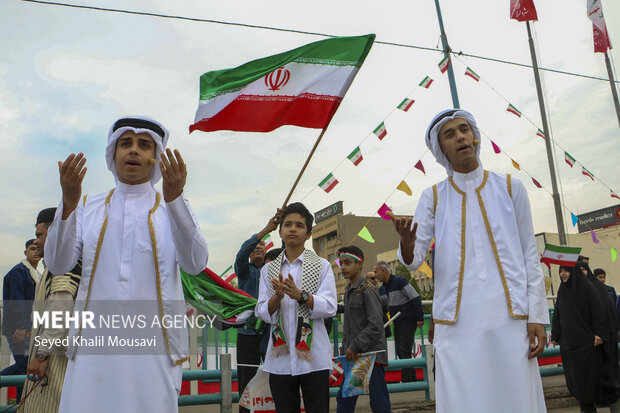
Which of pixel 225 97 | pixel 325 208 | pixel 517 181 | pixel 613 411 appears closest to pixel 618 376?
pixel 613 411

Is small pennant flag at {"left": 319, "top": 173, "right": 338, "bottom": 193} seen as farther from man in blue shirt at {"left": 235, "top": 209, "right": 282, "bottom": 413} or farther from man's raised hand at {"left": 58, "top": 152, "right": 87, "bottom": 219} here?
man's raised hand at {"left": 58, "top": 152, "right": 87, "bottom": 219}

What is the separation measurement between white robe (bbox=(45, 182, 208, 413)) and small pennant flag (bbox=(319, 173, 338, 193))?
6.63m

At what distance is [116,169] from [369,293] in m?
3.16

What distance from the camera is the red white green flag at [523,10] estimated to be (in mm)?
13398

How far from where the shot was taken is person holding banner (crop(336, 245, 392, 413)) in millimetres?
5160

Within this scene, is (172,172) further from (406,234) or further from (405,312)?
(405,312)

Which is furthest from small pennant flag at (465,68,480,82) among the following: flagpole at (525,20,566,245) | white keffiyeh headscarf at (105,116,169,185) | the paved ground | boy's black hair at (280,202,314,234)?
white keffiyeh headscarf at (105,116,169,185)

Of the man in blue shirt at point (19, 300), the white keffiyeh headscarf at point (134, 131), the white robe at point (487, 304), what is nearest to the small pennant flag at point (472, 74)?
the white robe at point (487, 304)

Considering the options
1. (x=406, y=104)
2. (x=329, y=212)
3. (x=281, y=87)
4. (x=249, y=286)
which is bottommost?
(x=249, y=286)

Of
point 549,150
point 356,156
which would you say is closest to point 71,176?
point 356,156

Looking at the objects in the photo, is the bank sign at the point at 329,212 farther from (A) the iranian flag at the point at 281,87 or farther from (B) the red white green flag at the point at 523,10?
(A) the iranian flag at the point at 281,87

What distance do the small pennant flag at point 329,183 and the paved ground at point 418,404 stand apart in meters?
3.53

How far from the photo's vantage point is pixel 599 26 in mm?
15508

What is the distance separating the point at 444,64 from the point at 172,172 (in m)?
9.93
